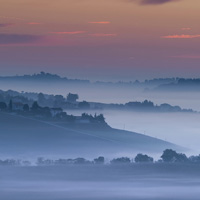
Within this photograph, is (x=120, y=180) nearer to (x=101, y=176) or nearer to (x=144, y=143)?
(x=101, y=176)

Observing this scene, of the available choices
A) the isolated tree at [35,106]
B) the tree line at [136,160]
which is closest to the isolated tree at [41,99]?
the isolated tree at [35,106]

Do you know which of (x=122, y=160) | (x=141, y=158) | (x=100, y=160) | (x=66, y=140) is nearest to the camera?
(x=100, y=160)

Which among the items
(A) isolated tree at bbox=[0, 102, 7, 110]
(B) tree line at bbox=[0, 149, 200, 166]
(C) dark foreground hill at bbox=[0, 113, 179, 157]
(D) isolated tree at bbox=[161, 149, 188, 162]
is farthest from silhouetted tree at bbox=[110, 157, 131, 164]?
(A) isolated tree at bbox=[0, 102, 7, 110]

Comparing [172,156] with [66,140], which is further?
[66,140]

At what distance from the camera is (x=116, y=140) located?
106 m

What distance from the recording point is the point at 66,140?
369 feet

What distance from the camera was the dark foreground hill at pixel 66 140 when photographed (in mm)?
101438

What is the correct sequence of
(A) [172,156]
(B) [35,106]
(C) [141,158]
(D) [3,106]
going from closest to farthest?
(A) [172,156] < (C) [141,158] < (B) [35,106] < (D) [3,106]

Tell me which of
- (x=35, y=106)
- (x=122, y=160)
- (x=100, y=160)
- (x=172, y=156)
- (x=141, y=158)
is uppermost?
(x=35, y=106)

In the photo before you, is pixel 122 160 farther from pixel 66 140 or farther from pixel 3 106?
pixel 3 106

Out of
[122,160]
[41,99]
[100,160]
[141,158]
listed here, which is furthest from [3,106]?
[122,160]

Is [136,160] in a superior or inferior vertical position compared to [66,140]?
inferior

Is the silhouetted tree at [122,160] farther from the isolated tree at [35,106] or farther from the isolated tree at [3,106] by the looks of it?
the isolated tree at [3,106]

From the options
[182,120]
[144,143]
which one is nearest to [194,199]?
[144,143]
